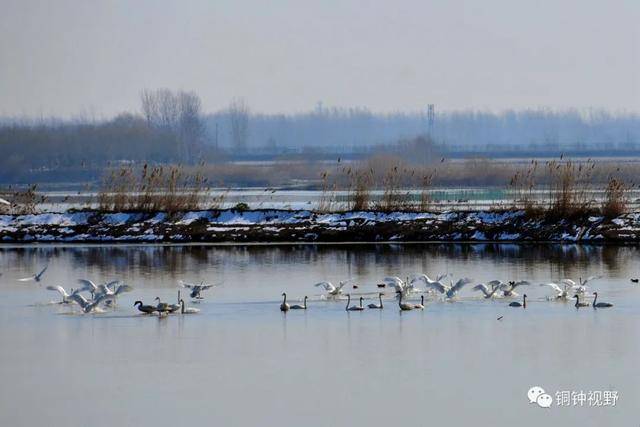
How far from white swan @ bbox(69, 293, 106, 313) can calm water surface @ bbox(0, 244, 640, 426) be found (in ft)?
0.61

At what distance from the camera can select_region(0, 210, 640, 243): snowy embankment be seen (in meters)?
26.4

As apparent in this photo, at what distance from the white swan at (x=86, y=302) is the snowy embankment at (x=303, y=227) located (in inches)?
396

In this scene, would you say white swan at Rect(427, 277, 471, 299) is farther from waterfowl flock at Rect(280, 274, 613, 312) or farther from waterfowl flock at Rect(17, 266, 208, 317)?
waterfowl flock at Rect(17, 266, 208, 317)

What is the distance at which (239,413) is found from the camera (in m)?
11.6

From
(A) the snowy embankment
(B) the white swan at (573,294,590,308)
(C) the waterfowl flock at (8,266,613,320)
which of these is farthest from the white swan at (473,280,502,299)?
(A) the snowy embankment

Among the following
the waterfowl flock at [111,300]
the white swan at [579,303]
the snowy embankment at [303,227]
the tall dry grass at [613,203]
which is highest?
the tall dry grass at [613,203]

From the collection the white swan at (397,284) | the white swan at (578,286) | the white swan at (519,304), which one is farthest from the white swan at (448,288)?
the white swan at (578,286)

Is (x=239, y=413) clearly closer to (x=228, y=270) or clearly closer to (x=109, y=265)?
(x=228, y=270)

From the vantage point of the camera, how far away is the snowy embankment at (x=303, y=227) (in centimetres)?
2636

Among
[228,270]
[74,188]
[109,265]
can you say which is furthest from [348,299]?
[74,188]

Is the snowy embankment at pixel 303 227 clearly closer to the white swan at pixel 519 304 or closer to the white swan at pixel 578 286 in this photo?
the white swan at pixel 578 286

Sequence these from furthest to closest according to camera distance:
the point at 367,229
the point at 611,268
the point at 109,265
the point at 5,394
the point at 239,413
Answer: the point at 367,229
the point at 109,265
the point at 611,268
the point at 5,394
the point at 239,413

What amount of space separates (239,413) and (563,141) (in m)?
119

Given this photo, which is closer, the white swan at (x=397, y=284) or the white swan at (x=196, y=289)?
the white swan at (x=397, y=284)
